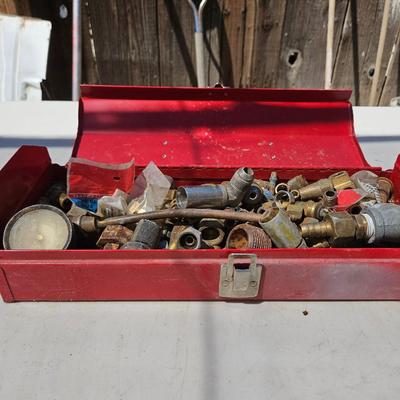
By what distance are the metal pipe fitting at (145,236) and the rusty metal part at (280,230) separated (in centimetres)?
27

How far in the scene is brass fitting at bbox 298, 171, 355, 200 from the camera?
1161 mm

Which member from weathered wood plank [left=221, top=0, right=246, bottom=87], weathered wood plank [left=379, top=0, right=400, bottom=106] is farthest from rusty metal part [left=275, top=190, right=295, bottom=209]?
weathered wood plank [left=379, top=0, right=400, bottom=106]

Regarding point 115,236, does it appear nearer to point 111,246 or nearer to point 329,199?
point 111,246

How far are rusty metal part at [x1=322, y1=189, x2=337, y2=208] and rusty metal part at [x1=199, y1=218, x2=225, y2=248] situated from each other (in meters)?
0.31

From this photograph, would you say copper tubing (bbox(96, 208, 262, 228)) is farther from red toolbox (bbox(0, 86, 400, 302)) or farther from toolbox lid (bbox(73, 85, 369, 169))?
toolbox lid (bbox(73, 85, 369, 169))

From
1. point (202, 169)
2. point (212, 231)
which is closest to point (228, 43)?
point (202, 169)

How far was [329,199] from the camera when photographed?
1.10 m

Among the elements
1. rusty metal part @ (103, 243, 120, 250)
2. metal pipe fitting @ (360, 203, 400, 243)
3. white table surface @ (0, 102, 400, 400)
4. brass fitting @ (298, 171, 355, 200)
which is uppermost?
metal pipe fitting @ (360, 203, 400, 243)

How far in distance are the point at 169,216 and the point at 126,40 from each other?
1529 millimetres

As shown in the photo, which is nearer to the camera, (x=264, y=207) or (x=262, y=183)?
(x=264, y=207)

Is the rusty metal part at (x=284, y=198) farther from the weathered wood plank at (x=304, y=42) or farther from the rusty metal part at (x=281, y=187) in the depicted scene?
the weathered wood plank at (x=304, y=42)

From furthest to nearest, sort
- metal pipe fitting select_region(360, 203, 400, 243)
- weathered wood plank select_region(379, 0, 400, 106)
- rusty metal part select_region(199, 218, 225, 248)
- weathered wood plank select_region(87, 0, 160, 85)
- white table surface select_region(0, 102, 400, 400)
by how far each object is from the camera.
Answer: weathered wood plank select_region(379, 0, 400, 106)
weathered wood plank select_region(87, 0, 160, 85)
rusty metal part select_region(199, 218, 225, 248)
metal pipe fitting select_region(360, 203, 400, 243)
white table surface select_region(0, 102, 400, 400)
